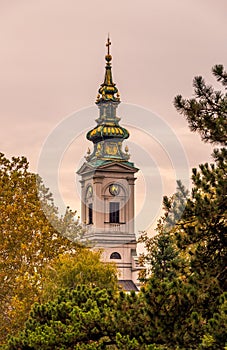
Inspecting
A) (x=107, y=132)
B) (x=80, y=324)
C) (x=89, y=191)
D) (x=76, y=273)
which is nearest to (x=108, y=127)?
(x=107, y=132)

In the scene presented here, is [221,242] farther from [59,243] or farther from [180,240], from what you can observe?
[59,243]

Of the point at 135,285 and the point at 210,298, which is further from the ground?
the point at 135,285

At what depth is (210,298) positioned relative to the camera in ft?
64.7

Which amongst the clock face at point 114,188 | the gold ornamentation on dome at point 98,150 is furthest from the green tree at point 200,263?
the gold ornamentation on dome at point 98,150

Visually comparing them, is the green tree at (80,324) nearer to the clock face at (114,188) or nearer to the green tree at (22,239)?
the green tree at (22,239)

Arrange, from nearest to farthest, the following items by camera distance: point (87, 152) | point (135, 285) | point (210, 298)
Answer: point (210, 298) → point (135, 285) → point (87, 152)

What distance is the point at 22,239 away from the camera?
→ 41031mm

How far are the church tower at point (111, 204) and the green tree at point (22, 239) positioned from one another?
149ft

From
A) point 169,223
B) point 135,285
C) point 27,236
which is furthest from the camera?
point 135,285

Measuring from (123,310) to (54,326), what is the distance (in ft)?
7.14

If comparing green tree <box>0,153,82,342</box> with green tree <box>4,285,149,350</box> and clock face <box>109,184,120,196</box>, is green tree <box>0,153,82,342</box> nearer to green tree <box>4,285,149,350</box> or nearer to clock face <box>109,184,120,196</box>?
green tree <box>4,285,149,350</box>

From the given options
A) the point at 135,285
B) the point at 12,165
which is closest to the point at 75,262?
the point at 12,165

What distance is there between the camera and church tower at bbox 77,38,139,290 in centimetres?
8944

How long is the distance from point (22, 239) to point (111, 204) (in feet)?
164
